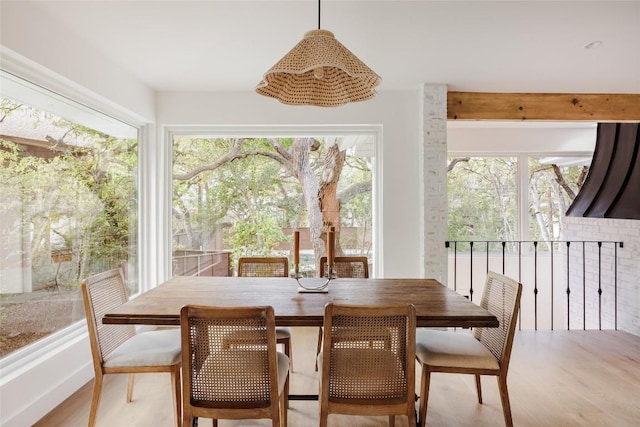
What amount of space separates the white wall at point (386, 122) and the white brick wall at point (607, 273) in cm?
254

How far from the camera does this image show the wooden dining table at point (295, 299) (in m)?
1.71

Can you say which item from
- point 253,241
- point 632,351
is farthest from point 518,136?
point 253,241

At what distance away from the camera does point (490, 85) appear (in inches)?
142

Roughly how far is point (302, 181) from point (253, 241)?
0.83m

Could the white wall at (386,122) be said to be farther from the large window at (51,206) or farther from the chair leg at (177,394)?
the chair leg at (177,394)

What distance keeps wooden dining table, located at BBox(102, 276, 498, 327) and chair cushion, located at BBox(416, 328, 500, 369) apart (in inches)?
10.6

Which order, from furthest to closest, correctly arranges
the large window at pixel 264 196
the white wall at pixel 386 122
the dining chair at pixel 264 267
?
the large window at pixel 264 196 → the white wall at pixel 386 122 → the dining chair at pixel 264 267

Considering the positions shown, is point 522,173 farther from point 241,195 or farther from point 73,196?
point 73,196

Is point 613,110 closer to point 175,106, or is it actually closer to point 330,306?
point 330,306

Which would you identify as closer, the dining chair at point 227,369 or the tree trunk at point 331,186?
Result: the dining chair at point 227,369

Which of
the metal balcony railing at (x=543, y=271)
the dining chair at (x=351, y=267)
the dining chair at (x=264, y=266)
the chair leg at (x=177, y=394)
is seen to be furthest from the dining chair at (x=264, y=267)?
the metal balcony railing at (x=543, y=271)

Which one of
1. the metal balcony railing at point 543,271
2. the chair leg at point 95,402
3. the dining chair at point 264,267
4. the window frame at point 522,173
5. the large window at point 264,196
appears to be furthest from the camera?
the window frame at point 522,173

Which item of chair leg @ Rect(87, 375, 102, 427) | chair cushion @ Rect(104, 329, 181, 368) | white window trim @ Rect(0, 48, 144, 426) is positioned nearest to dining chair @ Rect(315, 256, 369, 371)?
chair cushion @ Rect(104, 329, 181, 368)

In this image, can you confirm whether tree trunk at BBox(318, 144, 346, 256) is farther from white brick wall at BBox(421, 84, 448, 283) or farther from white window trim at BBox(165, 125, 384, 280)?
white brick wall at BBox(421, 84, 448, 283)
